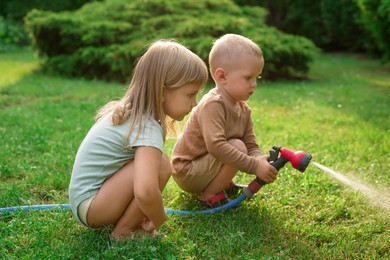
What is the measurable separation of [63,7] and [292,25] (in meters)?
6.32

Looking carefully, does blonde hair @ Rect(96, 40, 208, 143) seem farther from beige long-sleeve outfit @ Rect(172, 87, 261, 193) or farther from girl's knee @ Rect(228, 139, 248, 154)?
girl's knee @ Rect(228, 139, 248, 154)

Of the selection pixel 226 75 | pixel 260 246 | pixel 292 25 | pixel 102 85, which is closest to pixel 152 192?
pixel 260 246

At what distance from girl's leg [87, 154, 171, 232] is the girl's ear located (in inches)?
26.6

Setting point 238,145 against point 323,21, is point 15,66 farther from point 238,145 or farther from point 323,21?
point 238,145

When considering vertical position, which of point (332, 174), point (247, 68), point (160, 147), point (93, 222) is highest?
point (247, 68)

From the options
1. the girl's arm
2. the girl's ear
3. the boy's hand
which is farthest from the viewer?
the girl's ear

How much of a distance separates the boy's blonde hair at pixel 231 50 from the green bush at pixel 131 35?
4688mm

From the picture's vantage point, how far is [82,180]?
8.50ft

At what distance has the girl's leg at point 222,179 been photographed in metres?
3.10

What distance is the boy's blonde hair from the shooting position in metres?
2.98

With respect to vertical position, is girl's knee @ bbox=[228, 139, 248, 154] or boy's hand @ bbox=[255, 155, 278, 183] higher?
girl's knee @ bbox=[228, 139, 248, 154]

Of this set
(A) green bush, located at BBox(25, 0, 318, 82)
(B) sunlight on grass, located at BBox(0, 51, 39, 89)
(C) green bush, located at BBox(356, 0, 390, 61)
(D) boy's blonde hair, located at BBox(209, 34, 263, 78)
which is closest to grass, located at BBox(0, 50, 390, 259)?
(D) boy's blonde hair, located at BBox(209, 34, 263, 78)

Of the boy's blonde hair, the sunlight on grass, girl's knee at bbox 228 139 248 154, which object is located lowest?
the sunlight on grass

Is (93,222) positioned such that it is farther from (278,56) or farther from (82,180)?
(278,56)
